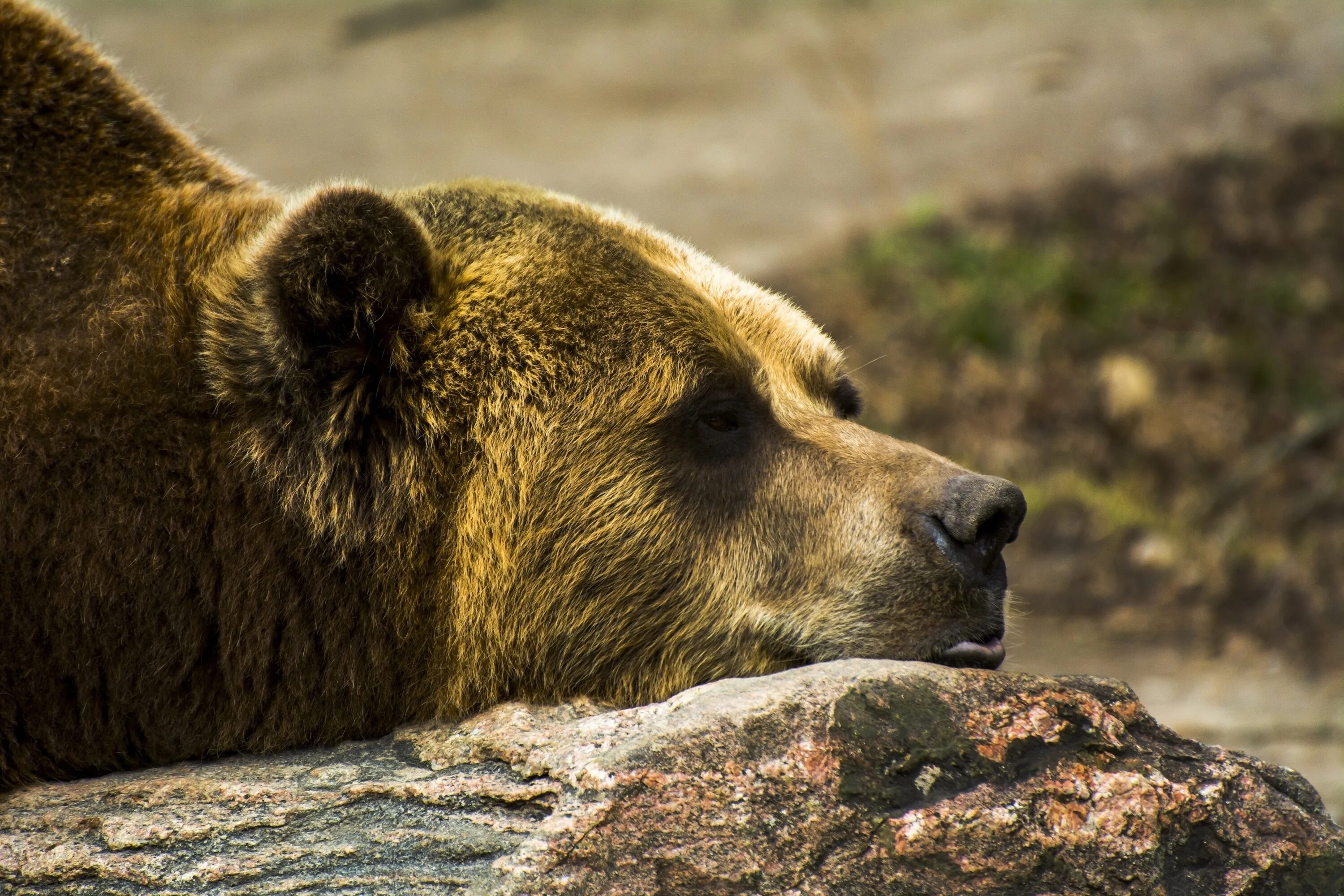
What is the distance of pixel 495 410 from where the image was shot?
3.23 m

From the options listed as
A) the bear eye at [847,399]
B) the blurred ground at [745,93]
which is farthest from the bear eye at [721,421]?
the blurred ground at [745,93]

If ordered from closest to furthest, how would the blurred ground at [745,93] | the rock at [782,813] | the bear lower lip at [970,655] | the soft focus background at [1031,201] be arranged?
1. the rock at [782,813]
2. the bear lower lip at [970,655]
3. the soft focus background at [1031,201]
4. the blurred ground at [745,93]

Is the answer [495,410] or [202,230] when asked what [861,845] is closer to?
[495,410]

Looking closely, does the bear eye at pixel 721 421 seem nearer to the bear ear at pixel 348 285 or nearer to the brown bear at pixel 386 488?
the brown bear at pixel 386 488

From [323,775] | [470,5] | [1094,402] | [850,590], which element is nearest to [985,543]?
[850,590]

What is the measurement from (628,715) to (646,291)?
1.08m

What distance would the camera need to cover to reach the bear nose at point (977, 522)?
3.10 m

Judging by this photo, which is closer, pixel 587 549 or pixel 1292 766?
pixel 587 549

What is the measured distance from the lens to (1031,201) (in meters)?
10.3

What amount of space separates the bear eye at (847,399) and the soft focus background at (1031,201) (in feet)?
1.92

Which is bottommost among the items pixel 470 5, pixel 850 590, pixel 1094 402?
pixel 850 590

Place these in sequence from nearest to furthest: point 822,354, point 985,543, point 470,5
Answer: point 985,543, point 822,354, point 470,5

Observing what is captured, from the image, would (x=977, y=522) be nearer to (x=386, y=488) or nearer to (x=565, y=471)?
(x=565, y=471)

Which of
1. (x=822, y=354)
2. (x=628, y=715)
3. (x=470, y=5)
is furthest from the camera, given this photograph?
(x=470, y=5)
